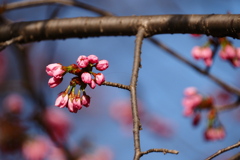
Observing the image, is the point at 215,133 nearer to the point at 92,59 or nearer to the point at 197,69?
the point at 197,69

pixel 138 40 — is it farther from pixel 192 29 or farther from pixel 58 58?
pixel 58 58

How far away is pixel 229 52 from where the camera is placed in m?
2.72

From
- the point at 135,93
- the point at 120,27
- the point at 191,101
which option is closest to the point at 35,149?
the point at 191,101

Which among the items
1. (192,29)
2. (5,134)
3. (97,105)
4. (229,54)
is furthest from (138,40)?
(97,105)

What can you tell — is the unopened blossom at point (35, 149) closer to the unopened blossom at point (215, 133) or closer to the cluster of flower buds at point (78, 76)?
the unopened blossom at point (215, 133)

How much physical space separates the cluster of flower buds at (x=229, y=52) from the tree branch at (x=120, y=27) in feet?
3.23

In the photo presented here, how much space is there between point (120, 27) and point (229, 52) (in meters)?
1.04

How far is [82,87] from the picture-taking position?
1.50 metres

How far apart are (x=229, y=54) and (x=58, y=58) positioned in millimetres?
4359

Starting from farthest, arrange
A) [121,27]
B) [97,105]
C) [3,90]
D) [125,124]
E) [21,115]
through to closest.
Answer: [97,105] < [125,124] < [3,90] < [21,115] < [121,27]

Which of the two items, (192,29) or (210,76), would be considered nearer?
(192,29)

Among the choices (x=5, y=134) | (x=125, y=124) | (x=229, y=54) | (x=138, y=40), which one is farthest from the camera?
(x=125, y=124)

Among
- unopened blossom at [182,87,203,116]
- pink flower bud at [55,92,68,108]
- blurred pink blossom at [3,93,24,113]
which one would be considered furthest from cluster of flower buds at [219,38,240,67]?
blurred pink blossom at [3,93,24,113]

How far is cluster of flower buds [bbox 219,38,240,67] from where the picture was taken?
2.73 meters
